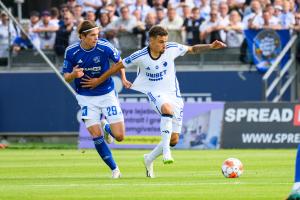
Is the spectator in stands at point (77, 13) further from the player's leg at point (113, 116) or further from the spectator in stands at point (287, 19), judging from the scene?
the player's leg at point (113, 116)

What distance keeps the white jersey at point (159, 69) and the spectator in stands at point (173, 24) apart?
11.6 metres

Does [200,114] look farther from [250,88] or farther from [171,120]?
[171,120]

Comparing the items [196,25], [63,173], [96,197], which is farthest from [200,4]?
[96,197]

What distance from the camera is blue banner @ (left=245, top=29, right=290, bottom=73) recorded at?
28.2m

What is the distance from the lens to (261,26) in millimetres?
28188

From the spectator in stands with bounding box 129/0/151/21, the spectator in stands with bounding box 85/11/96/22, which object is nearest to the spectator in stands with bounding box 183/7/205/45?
the spectator in stands with bounding box 129/0/151/21

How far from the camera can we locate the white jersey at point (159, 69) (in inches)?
651

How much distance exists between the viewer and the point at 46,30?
98.8 ft

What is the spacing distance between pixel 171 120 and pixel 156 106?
52 cm

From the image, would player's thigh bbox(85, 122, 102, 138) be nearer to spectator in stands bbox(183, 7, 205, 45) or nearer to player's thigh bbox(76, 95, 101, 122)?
player's thigh bbox(76, 95, 101, 122)

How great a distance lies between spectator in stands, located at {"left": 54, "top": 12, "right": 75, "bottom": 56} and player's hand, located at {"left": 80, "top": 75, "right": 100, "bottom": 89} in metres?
13.0

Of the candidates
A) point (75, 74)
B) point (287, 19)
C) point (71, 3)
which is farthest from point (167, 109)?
point (71, 3)

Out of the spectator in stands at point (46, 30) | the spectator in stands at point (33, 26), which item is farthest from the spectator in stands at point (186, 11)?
the spectator in stands at point (33, 26)

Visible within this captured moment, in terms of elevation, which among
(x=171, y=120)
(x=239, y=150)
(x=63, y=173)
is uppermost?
(x=171, y=120)
